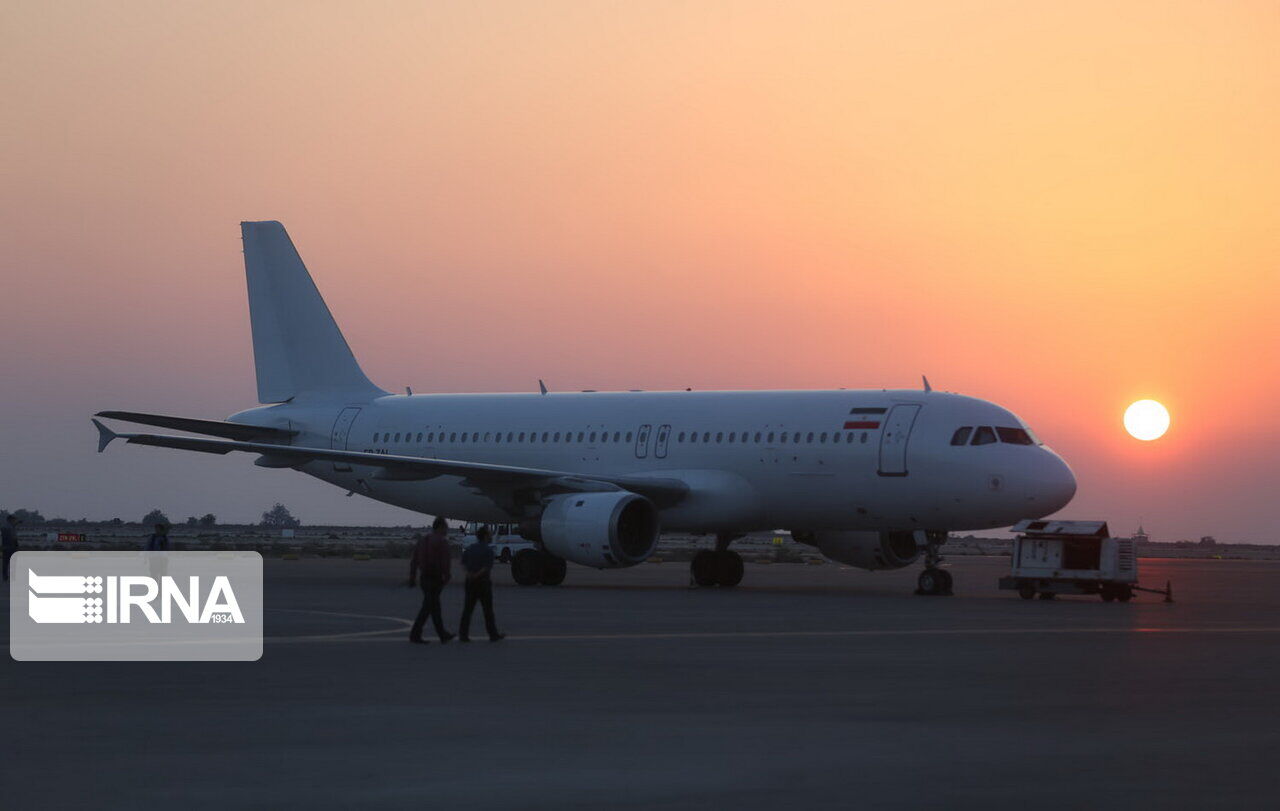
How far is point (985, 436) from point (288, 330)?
2053 centimetres

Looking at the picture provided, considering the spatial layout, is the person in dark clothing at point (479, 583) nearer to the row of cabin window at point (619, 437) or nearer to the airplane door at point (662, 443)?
the row of cabin window at point (619, 437)

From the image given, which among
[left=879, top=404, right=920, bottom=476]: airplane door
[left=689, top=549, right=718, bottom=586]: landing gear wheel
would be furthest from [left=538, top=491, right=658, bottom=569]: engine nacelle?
[left=879, top=404, right=920, bottom=476]: airplane door

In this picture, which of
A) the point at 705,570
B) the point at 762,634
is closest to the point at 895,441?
the point at 705,570

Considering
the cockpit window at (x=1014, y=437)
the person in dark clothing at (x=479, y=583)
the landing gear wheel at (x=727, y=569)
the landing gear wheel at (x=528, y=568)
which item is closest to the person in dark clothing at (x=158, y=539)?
the landing gear wheel at (x=528, y=568)

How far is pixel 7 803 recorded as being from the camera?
385 inches

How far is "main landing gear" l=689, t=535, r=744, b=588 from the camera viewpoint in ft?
131

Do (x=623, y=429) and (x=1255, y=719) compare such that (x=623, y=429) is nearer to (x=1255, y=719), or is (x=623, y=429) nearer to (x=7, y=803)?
(x=1255, y=719)

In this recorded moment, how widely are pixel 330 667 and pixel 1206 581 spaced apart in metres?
36.2

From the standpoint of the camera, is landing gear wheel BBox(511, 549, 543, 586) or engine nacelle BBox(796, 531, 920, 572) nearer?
engine nacelle BBox(796, 531, 920, 572)

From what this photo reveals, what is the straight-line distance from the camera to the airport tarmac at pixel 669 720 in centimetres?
1041

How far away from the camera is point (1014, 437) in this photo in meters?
35.2

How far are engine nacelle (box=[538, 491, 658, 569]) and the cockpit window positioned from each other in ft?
23.0

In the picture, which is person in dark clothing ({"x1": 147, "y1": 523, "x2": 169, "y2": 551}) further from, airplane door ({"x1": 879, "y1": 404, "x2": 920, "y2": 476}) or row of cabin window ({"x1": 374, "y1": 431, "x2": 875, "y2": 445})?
airplane door ({"x1": 879, "y1": 404, "x2": 920, "y2": 476})

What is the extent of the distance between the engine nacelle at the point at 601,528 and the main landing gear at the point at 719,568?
3144 millimetres
